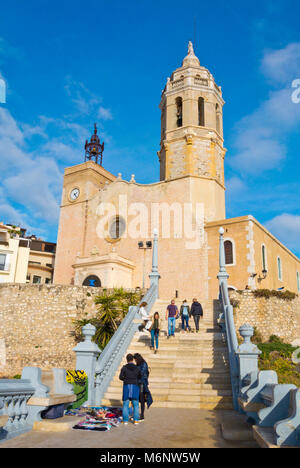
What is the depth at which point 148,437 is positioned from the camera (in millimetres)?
5699

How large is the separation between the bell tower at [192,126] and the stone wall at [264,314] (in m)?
10.5

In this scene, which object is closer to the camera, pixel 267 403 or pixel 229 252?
pixel 267 403

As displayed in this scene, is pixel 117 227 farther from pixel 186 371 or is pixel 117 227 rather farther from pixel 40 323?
pixel 186 371

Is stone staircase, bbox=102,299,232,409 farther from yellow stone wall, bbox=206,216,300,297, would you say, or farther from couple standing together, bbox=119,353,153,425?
yellow stone wall, bbox=206,216,300,297

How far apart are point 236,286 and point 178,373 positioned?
44.8 feet

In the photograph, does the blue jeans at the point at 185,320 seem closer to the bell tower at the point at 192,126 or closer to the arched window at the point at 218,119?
the bell tower at the point at 192,126

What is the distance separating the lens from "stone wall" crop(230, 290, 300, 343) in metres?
19.2

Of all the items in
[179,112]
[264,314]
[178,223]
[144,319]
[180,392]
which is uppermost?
[179,112]

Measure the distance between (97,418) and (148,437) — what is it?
1.64 meters

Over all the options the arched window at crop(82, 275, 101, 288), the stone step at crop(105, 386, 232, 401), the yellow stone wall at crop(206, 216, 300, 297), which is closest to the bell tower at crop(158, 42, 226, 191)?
the yellow stone wall at crop(206, 216, 300, 297)

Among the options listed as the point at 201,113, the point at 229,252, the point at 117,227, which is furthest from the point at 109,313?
the point at 201,113

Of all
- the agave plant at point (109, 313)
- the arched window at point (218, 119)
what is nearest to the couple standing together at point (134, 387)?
the agave plant at point (109, 313)

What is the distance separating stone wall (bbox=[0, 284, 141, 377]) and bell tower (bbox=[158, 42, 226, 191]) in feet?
38.9

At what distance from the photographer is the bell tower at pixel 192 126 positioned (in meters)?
27.9
